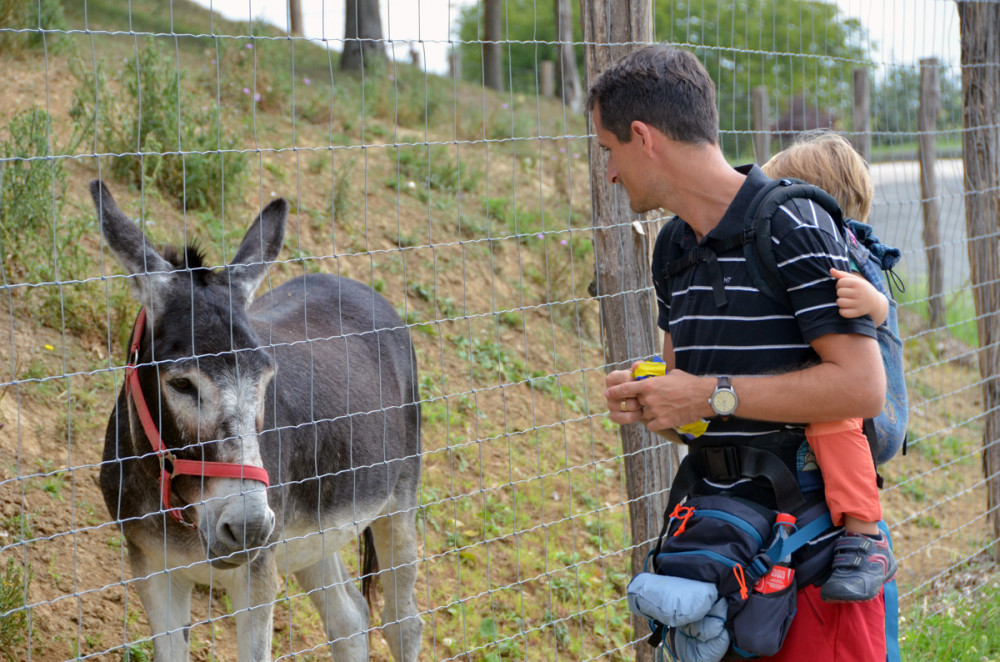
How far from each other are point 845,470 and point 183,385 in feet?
6.14

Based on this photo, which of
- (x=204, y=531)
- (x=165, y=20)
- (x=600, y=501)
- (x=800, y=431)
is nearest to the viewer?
(x=800, y=431)

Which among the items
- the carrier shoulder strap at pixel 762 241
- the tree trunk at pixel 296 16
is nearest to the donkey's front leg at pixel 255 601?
the carrier shoulder strap at pixel 762 241

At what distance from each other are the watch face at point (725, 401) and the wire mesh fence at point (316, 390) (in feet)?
2.97

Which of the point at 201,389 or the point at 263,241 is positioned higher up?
the point at 263,241

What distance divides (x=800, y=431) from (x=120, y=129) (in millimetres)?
6226

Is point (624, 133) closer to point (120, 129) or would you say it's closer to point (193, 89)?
point (120, 129)

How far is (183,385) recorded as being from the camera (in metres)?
2.73

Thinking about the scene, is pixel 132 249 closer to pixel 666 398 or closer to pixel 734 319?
pixel 666 398

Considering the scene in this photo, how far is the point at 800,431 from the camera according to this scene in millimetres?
2195

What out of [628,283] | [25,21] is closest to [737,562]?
[628,283]

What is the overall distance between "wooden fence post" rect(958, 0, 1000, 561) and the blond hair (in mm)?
2791

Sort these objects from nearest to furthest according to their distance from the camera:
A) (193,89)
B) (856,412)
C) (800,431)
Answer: (856,412) → (800,431) → (193,89)

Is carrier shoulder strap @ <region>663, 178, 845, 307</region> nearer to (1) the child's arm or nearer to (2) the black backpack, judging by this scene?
(2) the black backpack

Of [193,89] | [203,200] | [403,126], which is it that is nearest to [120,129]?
[203,200]
